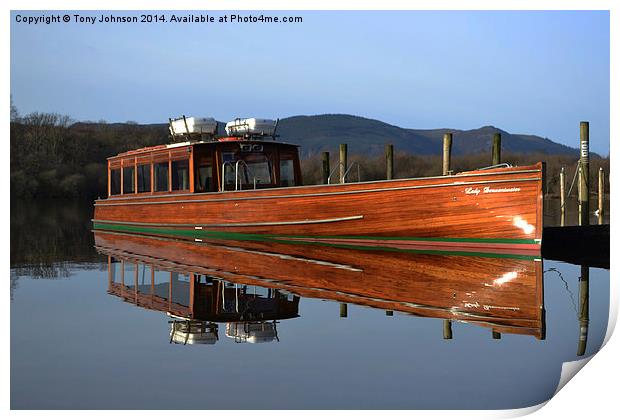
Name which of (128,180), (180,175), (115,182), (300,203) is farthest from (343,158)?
(115,182)

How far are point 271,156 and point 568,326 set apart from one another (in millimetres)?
12423

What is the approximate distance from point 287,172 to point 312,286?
974 centimetres

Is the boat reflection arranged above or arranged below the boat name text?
below

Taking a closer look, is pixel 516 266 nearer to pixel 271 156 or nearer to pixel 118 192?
pixel 271 156

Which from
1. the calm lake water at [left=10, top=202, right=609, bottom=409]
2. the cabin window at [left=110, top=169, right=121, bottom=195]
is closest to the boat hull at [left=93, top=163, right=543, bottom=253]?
the calm lake water at [left=10, top=202, right=609, bottom=409]

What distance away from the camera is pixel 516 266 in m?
12.3

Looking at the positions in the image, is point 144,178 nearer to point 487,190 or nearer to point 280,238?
point 280,238

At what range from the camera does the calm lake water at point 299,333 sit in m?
5.33

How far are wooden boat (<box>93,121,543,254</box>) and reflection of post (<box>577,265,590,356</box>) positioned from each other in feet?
6.06

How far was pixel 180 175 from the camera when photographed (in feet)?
66.6

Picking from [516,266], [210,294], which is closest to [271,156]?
[516,266]

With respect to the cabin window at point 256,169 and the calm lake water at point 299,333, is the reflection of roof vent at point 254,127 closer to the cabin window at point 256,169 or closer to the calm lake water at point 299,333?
the cabin window at point 256,169

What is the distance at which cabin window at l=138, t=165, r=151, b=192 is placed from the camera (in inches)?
861

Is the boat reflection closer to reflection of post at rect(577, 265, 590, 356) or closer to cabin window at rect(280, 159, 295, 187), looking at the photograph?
reflection of post at rect(577, 265, 590, 356)
